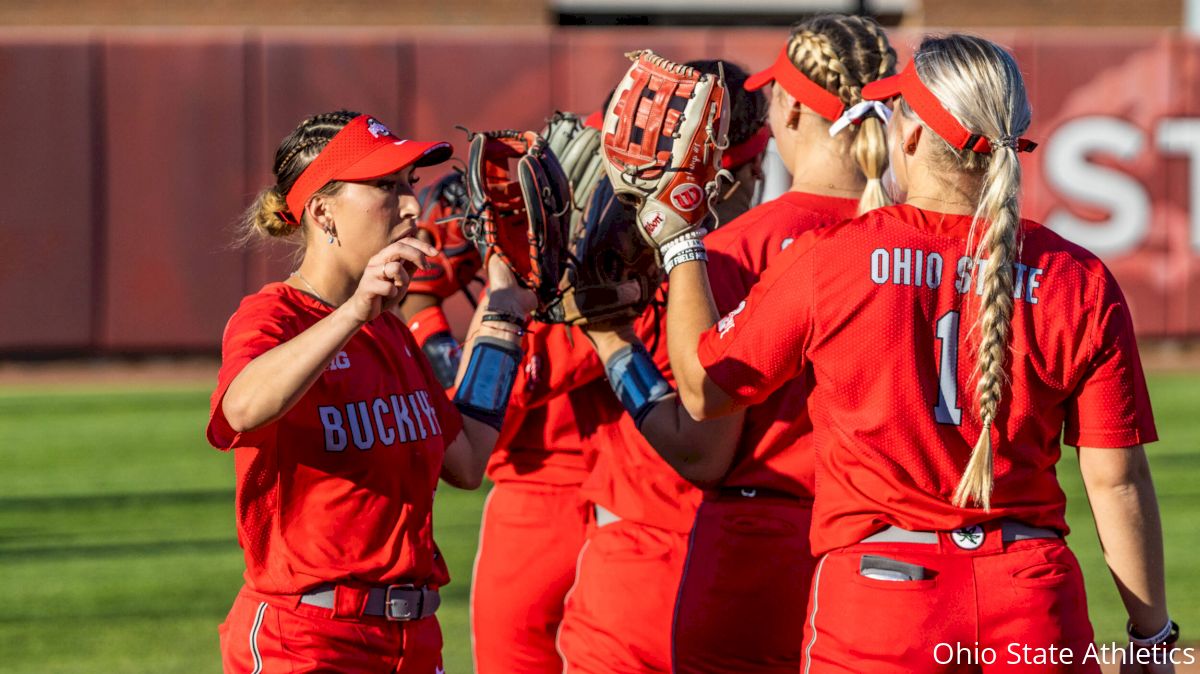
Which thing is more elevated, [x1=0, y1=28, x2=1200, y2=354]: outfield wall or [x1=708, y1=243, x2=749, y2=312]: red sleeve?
[x1=708, y1=243, x2=749, y2=312]: red sleeve

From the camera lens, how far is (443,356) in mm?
3861

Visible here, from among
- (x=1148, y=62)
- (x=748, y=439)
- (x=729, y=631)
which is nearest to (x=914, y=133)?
(x=748, y=439)

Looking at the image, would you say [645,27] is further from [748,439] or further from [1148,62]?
[748,439]

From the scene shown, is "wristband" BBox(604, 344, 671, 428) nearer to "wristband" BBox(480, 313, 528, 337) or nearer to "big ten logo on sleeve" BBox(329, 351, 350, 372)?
"wristband" BBox(480, 313, 528, 337)

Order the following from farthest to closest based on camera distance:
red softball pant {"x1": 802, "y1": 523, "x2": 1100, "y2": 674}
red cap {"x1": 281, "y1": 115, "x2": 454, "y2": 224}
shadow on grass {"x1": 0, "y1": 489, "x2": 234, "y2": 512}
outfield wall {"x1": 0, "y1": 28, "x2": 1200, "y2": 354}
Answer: outfield wall {"x1": 0, "y1": 28, "x2": 1200, "y2": 354} < shadow on grass {"x1": 0, "y1": 489, "x2": 234, "y2": 512} < red cap {"x1": 281, "y1": 115, "x2": 454, "y2": 224} < red softball pant {"x1": 802, "y1": 523, "x2": 1100, "y2": 674}

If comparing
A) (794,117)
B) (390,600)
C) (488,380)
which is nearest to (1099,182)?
(794,117)

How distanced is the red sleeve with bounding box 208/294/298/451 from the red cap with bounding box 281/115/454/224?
0.24 m

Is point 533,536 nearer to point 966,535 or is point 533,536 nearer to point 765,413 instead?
point 765,413

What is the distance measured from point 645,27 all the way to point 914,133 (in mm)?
16685

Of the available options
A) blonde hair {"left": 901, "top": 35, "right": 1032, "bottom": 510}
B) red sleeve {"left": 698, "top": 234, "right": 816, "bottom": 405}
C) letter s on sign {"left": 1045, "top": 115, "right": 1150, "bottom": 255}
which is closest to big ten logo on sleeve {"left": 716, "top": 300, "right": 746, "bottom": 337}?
red sleeve {"left": 698, "top": 234, "right": 816, "bottom": 405}

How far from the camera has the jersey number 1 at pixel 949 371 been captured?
8.05ft

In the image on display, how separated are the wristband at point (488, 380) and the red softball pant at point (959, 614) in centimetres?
100

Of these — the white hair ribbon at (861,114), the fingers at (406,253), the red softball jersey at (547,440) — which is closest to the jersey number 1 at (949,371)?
the white hair ribbon at (861,114)

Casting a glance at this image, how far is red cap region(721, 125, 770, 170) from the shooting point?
11.1ft
